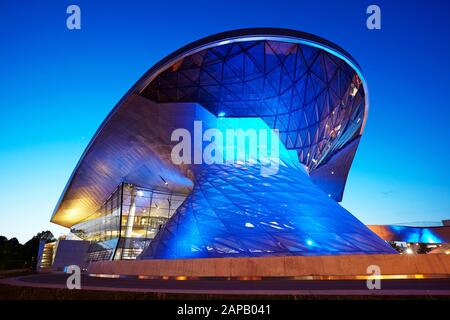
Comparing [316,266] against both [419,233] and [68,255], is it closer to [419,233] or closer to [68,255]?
[68,255]

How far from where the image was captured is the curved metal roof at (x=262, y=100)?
54.3 ft

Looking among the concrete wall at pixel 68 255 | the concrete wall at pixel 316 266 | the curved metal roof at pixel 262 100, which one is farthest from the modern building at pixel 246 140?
the concrete wall at pixel 68 255

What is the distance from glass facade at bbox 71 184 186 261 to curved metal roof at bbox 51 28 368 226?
4.39 meters

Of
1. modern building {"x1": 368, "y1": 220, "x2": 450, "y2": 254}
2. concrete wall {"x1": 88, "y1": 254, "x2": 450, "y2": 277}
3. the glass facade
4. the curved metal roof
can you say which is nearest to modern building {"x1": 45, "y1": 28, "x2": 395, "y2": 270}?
the curved metal roof

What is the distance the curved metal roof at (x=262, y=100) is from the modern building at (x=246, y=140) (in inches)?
2.9

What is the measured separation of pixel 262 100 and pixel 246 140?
2.98 meters

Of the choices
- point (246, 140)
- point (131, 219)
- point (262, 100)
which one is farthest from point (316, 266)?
point (131, 219)

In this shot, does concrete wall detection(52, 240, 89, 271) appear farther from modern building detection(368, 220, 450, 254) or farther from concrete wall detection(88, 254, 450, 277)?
modern building detection(368, 220, 450, 254)

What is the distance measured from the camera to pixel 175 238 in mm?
16609

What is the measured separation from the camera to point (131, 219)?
3503cm

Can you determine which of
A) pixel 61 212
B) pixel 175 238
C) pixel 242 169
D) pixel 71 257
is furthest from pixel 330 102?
pixel 61 212

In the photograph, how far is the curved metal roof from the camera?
651 inches

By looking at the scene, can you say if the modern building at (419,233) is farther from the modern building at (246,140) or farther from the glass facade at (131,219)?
the glass facade at (131,219)
